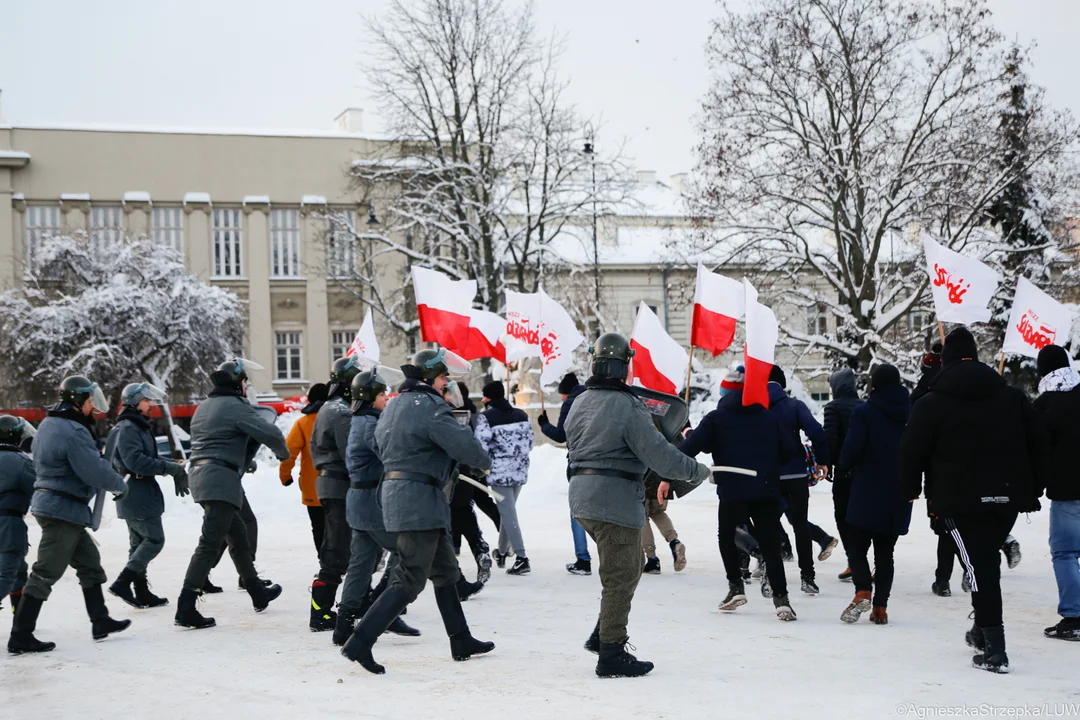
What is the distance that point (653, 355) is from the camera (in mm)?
11727

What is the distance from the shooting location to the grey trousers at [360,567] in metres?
8.43

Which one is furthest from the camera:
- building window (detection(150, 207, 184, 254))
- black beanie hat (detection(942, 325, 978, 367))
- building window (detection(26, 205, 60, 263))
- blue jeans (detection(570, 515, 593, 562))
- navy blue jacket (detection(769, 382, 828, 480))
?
building window (detection(150, 207, 184, 254))

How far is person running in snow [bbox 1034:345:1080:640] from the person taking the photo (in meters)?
8.07

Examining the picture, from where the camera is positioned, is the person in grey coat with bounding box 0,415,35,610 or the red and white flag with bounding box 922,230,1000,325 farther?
the red and white flag with bounding box 922,230,1000,325

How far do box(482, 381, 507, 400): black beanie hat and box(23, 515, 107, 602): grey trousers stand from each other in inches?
165

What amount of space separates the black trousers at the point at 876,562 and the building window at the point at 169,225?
4558cm

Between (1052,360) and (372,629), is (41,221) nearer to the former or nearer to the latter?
(372,629)

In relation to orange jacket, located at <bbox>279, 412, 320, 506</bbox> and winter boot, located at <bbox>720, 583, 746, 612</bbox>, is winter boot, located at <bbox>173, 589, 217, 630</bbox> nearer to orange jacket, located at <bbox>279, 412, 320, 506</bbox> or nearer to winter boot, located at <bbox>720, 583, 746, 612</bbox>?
orange jacket, located at <bbox>279, 412, 320, 506</bbox>

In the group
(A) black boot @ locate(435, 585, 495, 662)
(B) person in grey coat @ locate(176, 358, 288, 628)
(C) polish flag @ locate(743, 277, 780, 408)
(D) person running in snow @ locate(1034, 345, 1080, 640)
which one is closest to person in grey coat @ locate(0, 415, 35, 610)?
(B) person in grey coat @ locate(176, 358, 288, 628)

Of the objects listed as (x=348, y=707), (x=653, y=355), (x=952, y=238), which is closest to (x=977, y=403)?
(x=348, y=707)

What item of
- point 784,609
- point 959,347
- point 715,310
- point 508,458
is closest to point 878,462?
point 784,609

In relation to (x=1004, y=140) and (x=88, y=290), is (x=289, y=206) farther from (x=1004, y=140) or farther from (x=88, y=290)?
(x=1004, y=140)

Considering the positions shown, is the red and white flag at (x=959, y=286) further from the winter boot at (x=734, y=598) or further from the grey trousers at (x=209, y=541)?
the grey trousers at (x=209, y=541)

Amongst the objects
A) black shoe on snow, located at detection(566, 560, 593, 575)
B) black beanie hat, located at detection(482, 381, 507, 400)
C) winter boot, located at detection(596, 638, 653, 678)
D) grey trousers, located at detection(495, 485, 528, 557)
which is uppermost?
black beanie hat, located at detection(482, 381, 507, 400)
